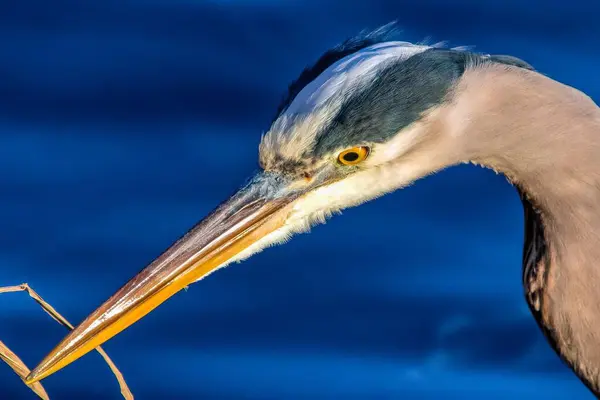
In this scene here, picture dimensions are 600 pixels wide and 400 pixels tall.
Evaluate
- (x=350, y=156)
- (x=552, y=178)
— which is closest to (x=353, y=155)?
(x=350, y=156)

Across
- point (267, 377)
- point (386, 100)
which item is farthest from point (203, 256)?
point (267, 377)

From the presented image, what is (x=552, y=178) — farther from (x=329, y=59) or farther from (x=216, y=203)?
(x=216, y=203)

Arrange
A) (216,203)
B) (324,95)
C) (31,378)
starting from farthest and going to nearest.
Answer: (216,203), (31,378), (324,95)

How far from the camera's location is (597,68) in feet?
17.3

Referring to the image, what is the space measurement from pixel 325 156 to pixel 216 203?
1.93 meters

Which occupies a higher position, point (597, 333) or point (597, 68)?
point (597, 68)

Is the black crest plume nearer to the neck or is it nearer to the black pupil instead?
the black pupil

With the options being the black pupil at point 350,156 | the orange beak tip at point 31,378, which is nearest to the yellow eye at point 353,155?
the black pupil at point 350,156

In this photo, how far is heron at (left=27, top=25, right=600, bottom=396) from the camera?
2930 mm

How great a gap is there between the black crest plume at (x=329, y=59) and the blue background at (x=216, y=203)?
177 centimetres

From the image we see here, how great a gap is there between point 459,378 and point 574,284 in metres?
1.55

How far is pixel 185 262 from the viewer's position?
123 inches

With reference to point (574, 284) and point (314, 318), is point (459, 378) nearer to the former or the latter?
point (314, 318)

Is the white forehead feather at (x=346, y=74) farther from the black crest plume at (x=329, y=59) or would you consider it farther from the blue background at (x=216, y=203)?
the blue background at (x=216, y=203)
